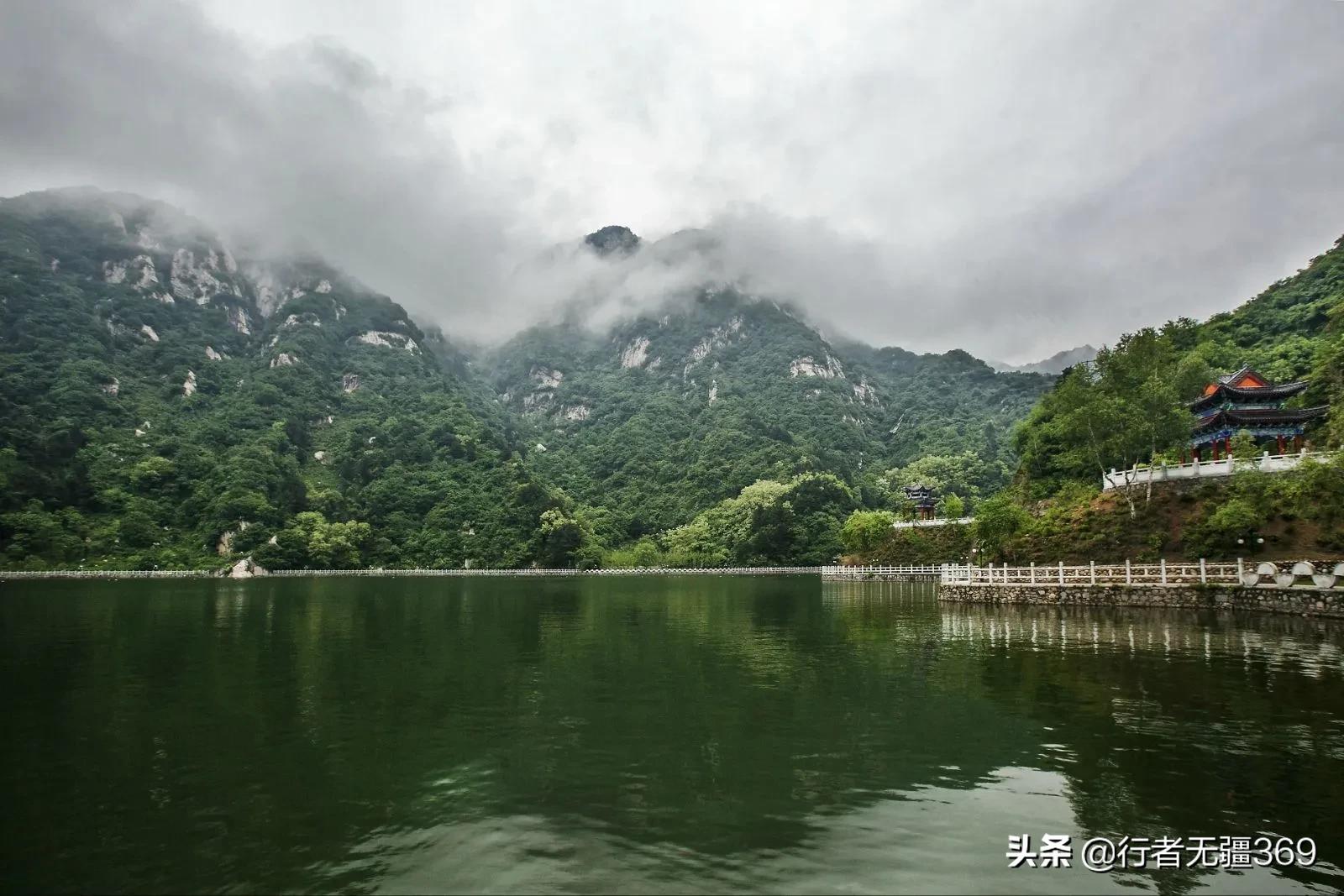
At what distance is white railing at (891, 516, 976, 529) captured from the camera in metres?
90.4

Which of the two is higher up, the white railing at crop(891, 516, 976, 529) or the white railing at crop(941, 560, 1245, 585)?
the white railing at crop(891, 516, 976, 529)

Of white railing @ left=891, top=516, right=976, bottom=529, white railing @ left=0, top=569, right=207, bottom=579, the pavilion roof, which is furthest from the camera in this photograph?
white railing @ left=0, top=569, right=207, bottom=579

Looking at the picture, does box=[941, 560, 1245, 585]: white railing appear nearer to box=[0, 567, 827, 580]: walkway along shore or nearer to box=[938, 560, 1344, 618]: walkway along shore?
box=[938, 560, 1344, 618]: walkway along shore

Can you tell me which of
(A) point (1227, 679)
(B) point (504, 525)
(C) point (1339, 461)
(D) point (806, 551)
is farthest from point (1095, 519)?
(B) point (504, 525)

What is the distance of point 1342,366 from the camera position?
57.8m

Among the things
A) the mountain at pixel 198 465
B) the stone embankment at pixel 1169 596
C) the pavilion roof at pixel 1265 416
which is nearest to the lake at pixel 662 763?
the stone embankment at pixel 1169 596

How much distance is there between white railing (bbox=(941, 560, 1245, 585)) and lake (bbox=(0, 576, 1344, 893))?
1107cm

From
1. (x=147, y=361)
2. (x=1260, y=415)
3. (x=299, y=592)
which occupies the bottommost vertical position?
(x=299, y=592)

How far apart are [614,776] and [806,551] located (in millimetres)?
132540

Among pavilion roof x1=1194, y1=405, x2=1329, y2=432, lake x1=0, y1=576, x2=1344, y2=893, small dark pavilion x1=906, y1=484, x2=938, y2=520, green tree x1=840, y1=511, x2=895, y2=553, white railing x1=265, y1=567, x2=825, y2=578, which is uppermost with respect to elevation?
pavilion roof x1=1194, y1=405, x2=1329, y2=432

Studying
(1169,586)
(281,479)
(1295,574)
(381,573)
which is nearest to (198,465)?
(281,479)

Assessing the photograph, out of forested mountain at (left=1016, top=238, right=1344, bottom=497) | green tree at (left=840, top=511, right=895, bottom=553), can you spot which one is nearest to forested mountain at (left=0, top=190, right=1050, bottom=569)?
green tree at (left=840, top=511, right=895, bottom=553)

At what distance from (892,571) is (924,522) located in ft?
34.8

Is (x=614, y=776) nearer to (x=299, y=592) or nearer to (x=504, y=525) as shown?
(x=299, y=592)
